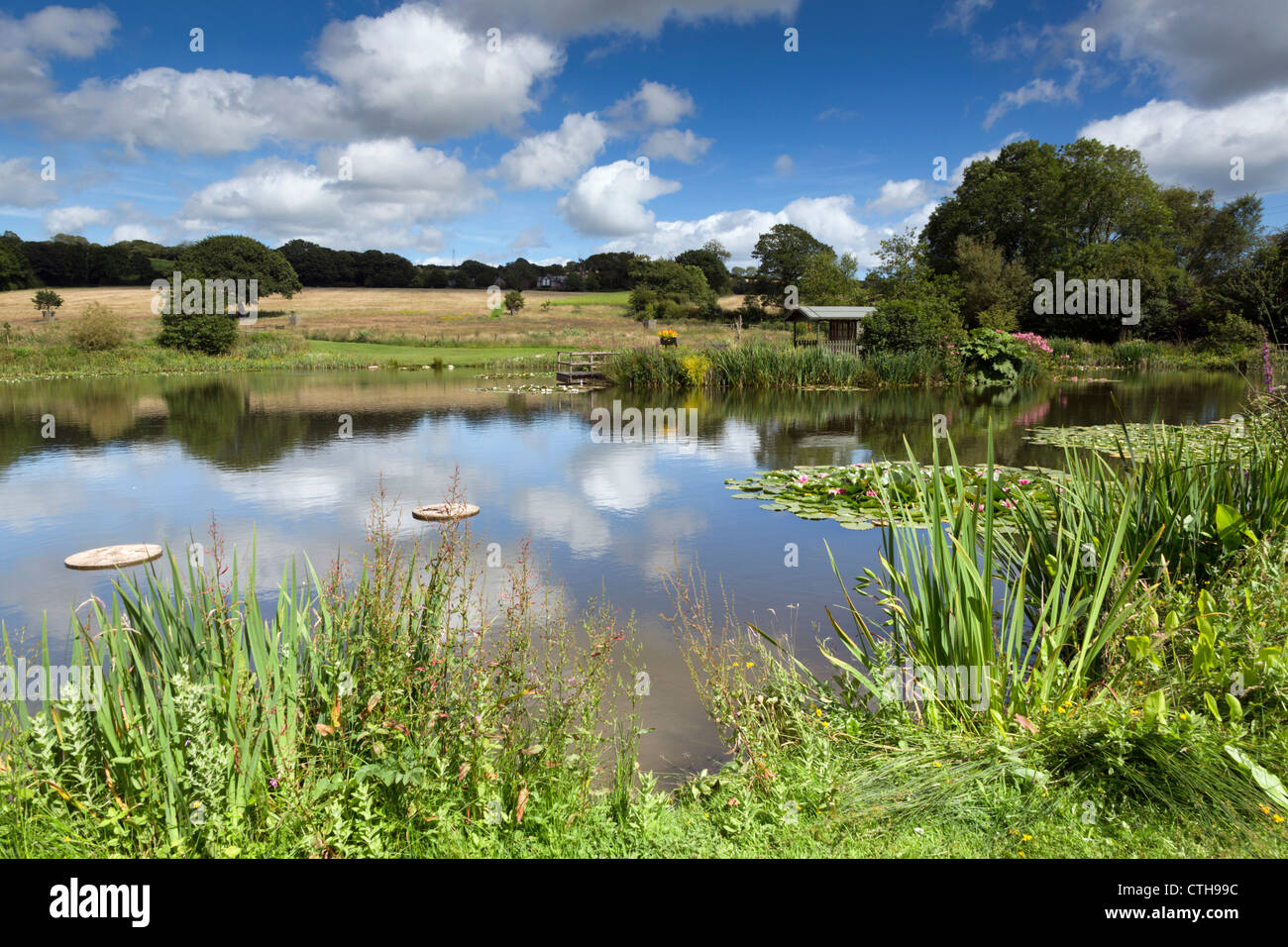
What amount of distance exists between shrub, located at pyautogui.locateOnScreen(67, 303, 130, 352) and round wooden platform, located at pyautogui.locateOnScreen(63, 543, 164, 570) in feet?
106

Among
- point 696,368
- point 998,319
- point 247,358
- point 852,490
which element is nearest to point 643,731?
point 852,490

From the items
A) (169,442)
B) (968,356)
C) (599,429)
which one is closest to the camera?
(169,442)

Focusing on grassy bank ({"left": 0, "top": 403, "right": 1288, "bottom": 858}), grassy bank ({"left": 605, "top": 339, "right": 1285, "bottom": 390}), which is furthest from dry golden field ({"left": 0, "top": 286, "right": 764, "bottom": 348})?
grassy bank ({"left": 0, "top": 403, "right": 1288, "bottom": 858})

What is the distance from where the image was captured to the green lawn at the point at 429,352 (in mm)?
36938

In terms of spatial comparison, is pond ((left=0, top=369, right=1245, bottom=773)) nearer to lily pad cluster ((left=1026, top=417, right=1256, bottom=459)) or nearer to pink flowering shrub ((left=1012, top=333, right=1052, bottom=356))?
lily pad cluster ((left=1026, top=417, right=1256, bottom=459))

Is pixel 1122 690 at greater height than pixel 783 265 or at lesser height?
lesser

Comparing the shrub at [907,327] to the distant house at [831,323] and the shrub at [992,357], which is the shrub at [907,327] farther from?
the distant house at [831,323]

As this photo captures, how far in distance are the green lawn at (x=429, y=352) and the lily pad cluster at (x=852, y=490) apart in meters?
28.4

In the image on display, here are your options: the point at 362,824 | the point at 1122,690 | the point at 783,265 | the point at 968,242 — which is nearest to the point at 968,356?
the point at 968,242

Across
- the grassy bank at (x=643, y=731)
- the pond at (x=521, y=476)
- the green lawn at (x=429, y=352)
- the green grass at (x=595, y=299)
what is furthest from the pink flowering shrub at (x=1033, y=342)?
the green grass at (x=595, y=299)

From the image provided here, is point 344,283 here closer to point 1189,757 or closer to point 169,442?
point 169,442

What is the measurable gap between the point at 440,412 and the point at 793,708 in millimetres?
16483

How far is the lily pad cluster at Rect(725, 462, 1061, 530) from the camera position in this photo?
755 cm

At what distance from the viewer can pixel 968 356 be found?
25.5m
